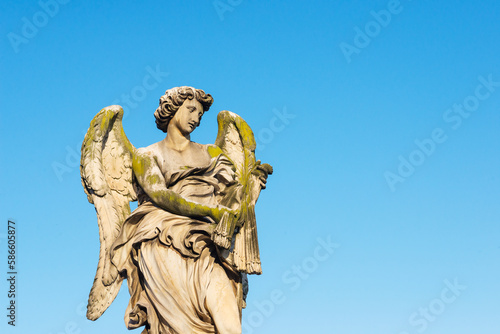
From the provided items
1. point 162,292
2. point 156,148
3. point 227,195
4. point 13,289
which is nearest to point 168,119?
point 156,148

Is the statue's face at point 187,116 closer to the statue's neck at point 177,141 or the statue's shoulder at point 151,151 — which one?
the statue's neck at point 177,141

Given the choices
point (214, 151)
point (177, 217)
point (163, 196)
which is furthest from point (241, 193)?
point (163, 196)

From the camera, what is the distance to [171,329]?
10.8 metres

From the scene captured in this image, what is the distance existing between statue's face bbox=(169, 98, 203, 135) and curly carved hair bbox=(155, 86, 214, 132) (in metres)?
0.05

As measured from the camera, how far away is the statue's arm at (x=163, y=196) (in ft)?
36.7

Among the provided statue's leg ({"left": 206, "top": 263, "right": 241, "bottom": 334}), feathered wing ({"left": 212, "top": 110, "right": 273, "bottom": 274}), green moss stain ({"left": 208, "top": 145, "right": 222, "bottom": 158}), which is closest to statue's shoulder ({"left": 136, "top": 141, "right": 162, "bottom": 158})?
green moss stain ({"left": 208, "top": 145, "right": 222, "bottom": 158})

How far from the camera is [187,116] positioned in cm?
1161

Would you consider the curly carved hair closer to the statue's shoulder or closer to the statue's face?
the statue's face

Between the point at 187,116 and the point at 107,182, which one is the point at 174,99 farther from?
the point at 107,182

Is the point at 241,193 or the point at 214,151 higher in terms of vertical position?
the point at 214,151

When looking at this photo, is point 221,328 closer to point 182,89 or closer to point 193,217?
point 193,217

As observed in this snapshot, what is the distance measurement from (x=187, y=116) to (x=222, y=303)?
2365mm

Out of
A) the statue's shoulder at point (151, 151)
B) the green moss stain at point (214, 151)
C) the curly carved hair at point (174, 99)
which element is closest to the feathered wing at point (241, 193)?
the green moss stain at point (214, 151)

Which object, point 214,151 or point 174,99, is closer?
point 174,99
